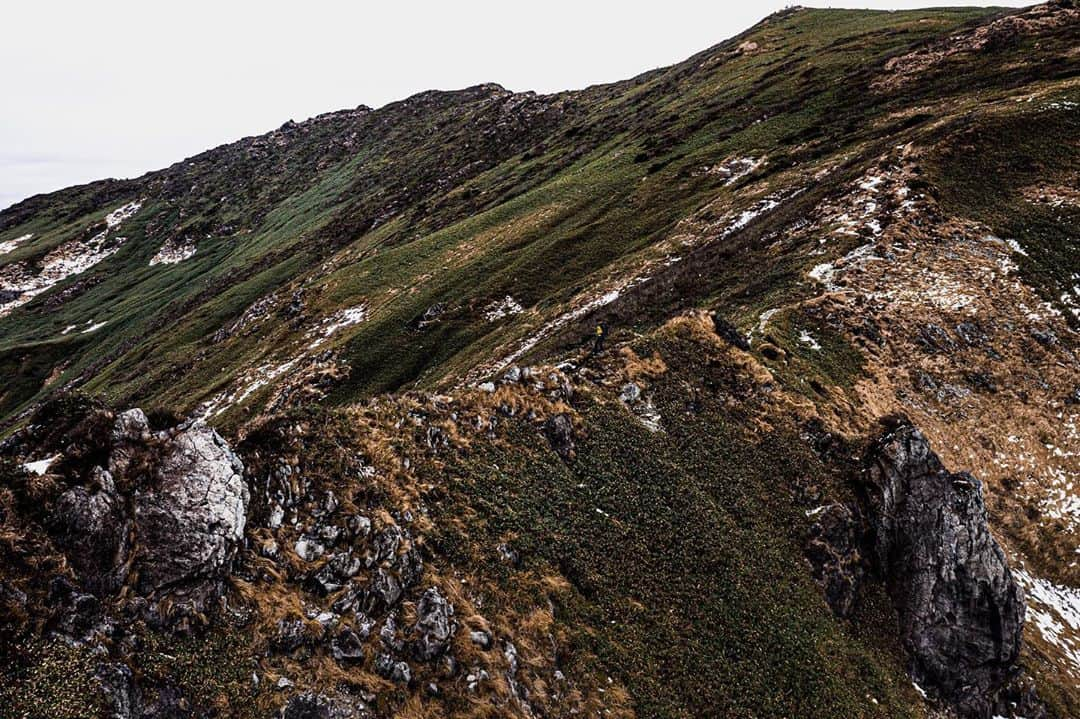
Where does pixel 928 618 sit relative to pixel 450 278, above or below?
below

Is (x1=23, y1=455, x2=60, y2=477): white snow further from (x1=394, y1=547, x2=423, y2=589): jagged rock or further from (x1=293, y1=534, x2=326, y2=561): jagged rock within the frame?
(x1=394, y1=547, x2=423, y2=589): jagged rock

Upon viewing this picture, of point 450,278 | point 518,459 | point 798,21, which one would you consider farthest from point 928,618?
point 798,21

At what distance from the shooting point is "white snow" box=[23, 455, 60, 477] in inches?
516

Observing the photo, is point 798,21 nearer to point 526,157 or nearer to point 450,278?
point 526,157

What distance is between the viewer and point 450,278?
2972 inches

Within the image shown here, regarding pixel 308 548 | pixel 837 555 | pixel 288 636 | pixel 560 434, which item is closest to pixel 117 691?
pixel 288 636

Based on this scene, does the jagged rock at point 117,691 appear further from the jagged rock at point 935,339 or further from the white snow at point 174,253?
the white snow at point 174,253

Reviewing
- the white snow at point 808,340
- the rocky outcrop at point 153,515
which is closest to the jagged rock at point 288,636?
the rocky outcrop at point 153,515

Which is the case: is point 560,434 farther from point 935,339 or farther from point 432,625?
point 935,339

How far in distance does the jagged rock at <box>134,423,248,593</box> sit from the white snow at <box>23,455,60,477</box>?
211cm

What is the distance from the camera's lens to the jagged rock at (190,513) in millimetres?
13656

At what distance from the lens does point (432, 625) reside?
15.7 metres

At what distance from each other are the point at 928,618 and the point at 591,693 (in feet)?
51.8

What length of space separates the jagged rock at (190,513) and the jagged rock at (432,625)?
226 inches
